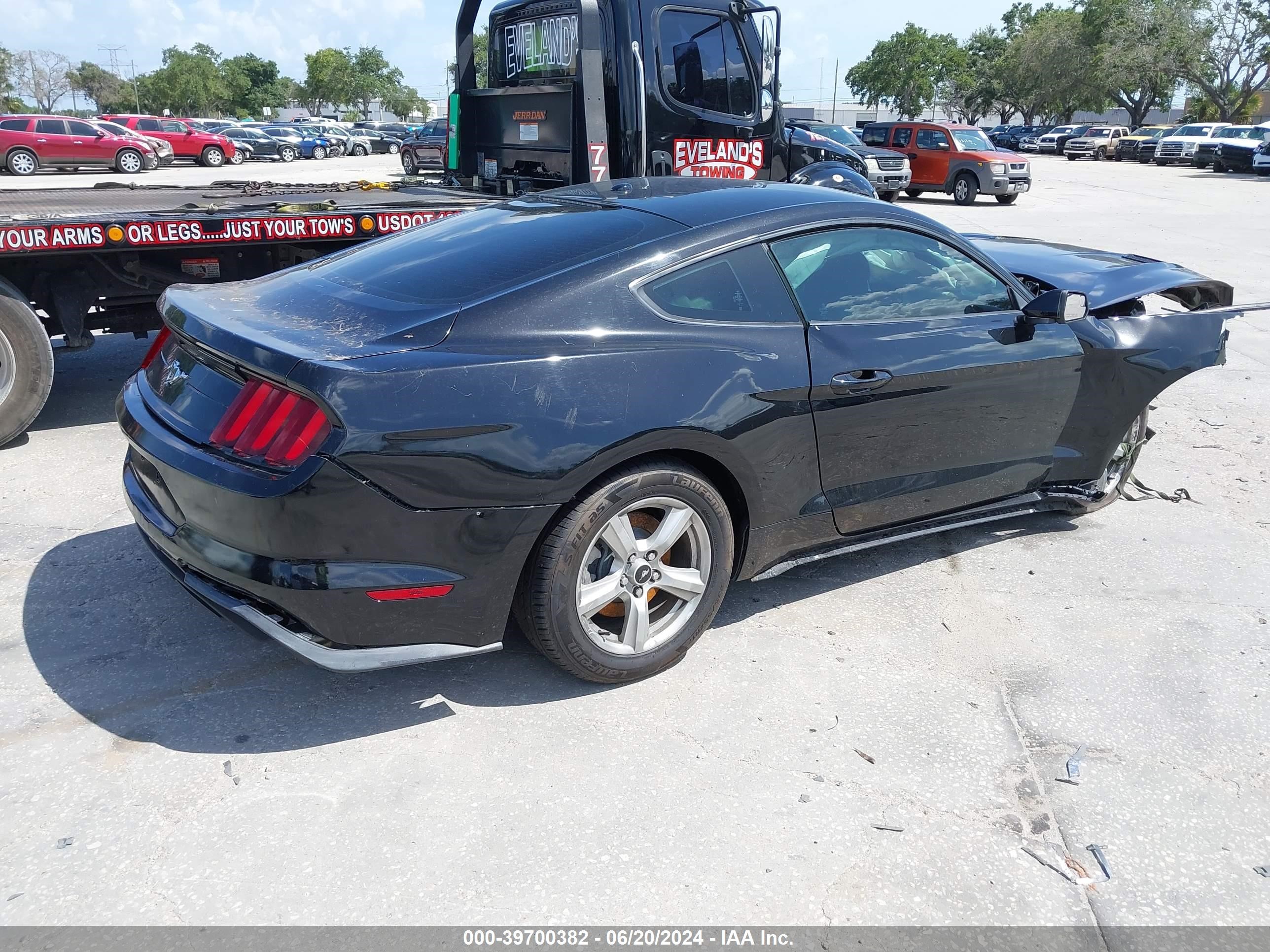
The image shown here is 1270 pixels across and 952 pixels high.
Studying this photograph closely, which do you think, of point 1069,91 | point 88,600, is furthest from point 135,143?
point 1069,91

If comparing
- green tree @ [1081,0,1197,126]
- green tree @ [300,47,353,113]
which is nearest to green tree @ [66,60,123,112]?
green tree @ [300,47,353,113]

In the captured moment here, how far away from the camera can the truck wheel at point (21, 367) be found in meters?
5.18

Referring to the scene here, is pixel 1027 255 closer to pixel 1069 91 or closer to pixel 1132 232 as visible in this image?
pixel 1132 232

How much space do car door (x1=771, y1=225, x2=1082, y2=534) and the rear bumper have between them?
1268mm

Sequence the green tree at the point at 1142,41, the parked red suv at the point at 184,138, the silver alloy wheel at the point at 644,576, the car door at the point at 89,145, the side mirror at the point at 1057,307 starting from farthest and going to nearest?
the green tree at the point at 1142,41 < the parked red suv at the point at 184,138 < the car door at the point at 89,145 < the side mirror at the point at 1057,307 < the silver alloy wheel at the point at 644,576

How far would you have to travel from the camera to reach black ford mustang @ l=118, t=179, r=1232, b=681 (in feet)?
9.05

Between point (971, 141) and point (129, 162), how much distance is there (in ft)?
81.8

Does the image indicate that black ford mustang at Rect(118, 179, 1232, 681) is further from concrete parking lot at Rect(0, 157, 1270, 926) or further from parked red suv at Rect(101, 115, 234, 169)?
parked red suv at Rect(101, 115, 234, 169)

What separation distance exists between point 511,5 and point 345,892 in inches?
293

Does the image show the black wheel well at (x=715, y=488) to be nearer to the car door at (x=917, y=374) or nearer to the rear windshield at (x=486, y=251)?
the car door at (x=917, y=374)

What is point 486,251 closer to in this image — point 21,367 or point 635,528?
point 635,528

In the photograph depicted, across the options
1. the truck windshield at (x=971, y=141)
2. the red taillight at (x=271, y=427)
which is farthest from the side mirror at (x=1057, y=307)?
the truck windshield at (x=971, y=141)

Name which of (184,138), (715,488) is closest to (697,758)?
(715,488)

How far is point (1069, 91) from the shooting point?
3044 inches
